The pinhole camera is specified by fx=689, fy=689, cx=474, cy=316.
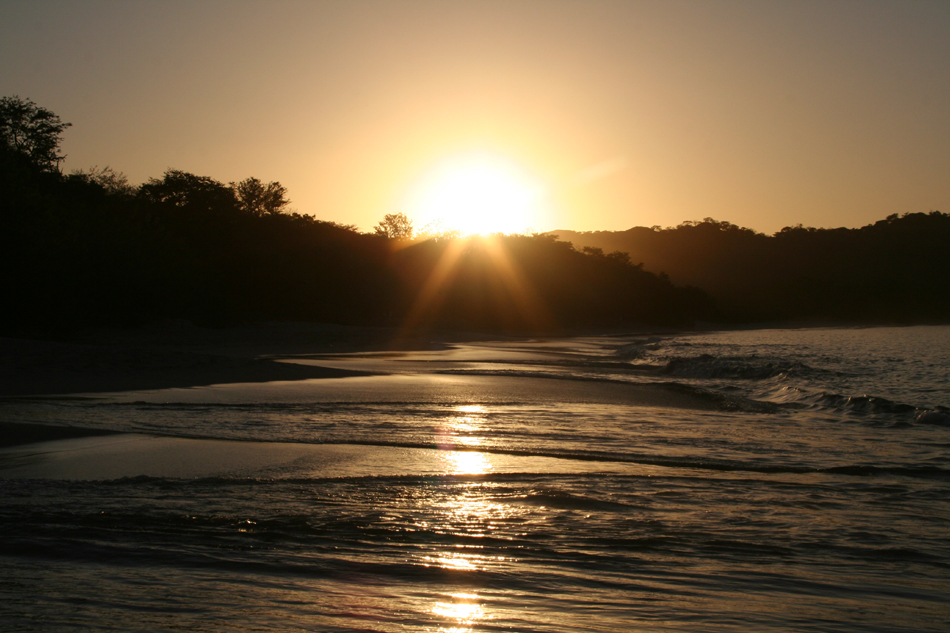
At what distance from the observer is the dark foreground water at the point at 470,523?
3.12 metres

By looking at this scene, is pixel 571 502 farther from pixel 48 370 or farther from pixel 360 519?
pixel 48 370

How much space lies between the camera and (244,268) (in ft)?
159

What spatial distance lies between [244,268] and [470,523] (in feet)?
155

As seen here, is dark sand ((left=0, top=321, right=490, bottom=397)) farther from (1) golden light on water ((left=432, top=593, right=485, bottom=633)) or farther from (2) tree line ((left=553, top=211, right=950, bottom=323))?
(2) tree line ((left=553, top=211, right=950, bottom=323))

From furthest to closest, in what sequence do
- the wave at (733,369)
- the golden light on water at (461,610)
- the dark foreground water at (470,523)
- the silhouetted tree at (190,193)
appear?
the silhouetted tree at (190,193) → the wave at (733,369) → the dark foreground water at (470,523) → the golden light on water at (461,610)

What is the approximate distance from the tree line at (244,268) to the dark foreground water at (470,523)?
66.8ft

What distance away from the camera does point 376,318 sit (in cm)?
4975

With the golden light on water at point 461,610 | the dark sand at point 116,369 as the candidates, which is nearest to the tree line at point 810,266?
the dark sand at point 116,369

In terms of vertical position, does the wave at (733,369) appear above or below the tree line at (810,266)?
below

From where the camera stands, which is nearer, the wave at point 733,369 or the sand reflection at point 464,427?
the sand reflection at point 464,427

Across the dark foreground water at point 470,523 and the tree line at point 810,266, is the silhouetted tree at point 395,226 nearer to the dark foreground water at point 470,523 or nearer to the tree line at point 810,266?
the tree line at point 810,266

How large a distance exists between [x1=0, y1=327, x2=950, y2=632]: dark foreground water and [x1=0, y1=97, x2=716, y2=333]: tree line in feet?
66.8

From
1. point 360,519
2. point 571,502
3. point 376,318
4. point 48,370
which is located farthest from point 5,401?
point 376,318

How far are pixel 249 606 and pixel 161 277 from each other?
105 ft
